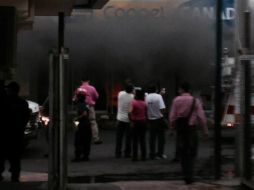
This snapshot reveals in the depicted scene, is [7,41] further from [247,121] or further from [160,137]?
[160,137]

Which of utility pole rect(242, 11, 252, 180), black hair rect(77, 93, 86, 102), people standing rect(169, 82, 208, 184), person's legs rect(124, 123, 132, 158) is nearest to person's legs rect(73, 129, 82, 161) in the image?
black hair rect(77, 93, 86, 102)

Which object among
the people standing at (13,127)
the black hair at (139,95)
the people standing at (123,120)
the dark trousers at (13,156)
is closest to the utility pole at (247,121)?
the people standing at (13,127)

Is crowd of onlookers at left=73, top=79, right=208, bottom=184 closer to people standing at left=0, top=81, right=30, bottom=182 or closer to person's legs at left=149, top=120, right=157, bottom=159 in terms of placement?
person's legs at left=149, top=120, right=157, bottom=159

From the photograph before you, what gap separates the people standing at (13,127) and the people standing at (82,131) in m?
3.21

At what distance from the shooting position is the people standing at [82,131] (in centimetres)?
1334

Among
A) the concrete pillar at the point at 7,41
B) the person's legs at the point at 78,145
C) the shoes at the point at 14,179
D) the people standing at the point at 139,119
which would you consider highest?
the concrete pillar at the point at 7,41

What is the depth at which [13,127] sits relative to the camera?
995cm

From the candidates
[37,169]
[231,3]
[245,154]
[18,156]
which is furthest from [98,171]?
[231,3]

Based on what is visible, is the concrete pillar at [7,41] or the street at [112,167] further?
the street at [112,167]

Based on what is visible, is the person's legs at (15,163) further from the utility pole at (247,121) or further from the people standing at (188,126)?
the utility pole at (247,121)

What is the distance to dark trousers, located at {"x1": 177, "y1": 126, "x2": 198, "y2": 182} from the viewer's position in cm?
1031

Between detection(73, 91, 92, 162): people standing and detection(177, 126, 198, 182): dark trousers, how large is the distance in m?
3.39

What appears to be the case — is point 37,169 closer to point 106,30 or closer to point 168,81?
point 106,30

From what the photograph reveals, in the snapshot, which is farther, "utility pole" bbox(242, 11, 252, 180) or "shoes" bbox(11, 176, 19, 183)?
"shoes" bbox(11, 176, 19, 183)
